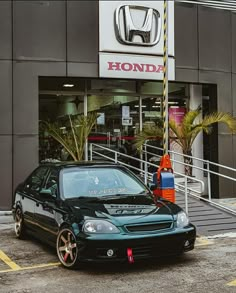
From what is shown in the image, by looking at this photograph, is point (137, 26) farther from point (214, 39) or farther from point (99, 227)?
point (99, 227)

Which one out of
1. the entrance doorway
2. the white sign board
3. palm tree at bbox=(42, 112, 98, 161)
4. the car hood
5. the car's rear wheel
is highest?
the white sign board

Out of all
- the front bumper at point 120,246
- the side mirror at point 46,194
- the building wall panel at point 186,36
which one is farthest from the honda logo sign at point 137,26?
the front bumper at point 120,246

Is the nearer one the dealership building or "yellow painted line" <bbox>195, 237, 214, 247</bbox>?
"yellow painted line" <bbox>195, 237, 214, 247</bbox>

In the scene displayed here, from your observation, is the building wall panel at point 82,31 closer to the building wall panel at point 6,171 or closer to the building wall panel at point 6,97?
the building wall panel at point 6,97

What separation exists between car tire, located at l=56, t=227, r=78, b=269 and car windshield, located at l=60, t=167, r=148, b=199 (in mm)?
714

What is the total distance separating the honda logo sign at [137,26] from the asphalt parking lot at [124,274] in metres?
7.00

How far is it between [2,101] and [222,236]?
6471mm

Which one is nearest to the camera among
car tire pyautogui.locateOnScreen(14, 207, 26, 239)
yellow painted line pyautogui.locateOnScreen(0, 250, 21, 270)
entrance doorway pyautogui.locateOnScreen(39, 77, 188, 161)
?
yellow painted line pyautogui.locateOnScreen(0, 250, 21, 270)

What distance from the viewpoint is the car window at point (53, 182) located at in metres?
7.44

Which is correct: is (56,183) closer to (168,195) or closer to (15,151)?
(168,195)

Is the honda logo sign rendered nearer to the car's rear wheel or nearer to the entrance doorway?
the entrance doorway

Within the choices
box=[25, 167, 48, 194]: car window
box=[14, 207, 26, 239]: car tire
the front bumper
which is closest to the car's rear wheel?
box=[14, 207, 26, 239]: car tire

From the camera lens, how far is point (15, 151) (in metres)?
12.1

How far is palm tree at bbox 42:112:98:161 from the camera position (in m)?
→ 12.8
